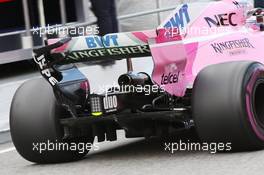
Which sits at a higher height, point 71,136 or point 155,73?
point 155,73

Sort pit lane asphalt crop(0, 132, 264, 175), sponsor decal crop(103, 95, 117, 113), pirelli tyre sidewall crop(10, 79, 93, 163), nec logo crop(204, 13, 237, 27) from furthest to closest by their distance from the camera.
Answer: nec logo crop(204, 13, 237, 27)
pirelli tyre sidewall crop(10, 79, 93, 163)
sponsor decal crop(103, 95, 117, 113)
pit lane asphalt crop(0, 132, 264, 175)

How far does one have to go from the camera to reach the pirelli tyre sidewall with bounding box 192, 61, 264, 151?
6887mm

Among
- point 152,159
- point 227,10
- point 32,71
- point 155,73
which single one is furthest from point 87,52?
point 32,71

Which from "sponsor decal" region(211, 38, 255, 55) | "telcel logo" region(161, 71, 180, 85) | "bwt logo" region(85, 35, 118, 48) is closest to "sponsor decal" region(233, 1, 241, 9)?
"sponsor decal" region(211, 38, 255, 55)

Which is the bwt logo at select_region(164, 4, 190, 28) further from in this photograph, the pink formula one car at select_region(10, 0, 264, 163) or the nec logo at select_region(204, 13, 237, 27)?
the nec logo at select_region(204, 13, 237, 27)

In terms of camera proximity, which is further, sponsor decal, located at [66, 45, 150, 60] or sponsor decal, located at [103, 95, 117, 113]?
sponsor decal, located at [103, 95, 117, 113]

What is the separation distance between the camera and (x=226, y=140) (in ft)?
22.8

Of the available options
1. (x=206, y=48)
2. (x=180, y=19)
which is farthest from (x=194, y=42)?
(x=180, y=19)

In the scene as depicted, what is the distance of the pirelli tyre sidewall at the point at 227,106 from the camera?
689 centimetres

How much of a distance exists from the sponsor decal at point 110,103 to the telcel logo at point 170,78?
0.46 m

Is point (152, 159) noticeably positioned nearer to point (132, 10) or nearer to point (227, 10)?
point (227, 10)

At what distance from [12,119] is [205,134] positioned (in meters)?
1.71

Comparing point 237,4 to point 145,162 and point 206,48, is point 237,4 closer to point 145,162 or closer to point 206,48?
point 206,48

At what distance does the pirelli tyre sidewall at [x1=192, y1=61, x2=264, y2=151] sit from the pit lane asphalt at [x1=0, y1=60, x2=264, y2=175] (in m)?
0.18
